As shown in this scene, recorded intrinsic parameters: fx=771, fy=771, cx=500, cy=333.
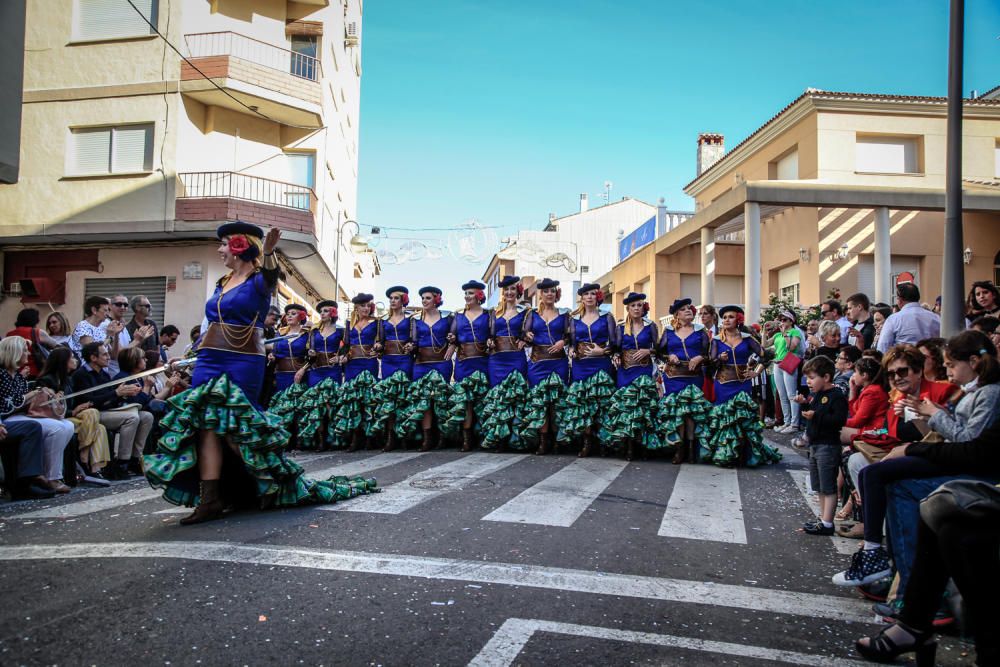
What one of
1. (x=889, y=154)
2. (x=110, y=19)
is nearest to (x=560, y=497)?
(x=110, y=19)

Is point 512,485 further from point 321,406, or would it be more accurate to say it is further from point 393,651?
point 321,406

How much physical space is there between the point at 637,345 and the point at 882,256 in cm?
1384

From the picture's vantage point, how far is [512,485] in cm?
725

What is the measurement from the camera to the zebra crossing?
5.83 metres

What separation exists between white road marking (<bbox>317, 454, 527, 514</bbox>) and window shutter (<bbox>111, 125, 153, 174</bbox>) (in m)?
16.1

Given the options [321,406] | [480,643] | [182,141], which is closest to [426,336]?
[321,406]

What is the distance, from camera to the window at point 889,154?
950 inches

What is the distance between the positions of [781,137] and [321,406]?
20766 millimetres

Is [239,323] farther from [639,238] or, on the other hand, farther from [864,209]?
[639,238]

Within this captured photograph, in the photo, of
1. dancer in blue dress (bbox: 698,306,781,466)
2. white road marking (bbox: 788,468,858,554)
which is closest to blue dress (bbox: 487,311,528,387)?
dancer in blue dress (bbox: 698,306,781,466)

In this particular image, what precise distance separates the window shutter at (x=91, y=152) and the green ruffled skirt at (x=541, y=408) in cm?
1654

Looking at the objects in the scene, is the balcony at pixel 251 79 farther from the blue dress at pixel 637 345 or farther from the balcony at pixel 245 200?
the blue dress at pixel 637 345

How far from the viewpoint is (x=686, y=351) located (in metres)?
9.85

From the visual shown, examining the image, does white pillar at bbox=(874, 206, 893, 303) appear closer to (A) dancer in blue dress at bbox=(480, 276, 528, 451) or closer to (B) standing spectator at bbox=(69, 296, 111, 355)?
(A) dancer in blue dress at bbox=(480, 276, 528, 451)
